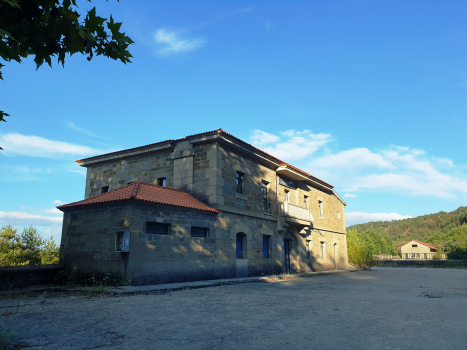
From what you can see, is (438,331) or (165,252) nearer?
(438,331)

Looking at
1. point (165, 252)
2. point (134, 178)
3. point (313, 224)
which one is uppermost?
point (134, 178)

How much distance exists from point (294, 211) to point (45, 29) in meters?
18.4

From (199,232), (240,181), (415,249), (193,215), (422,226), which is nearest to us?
(193,215)

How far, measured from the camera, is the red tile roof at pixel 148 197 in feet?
39.9

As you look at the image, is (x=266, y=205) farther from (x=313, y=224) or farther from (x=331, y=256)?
(x=331, y=256)

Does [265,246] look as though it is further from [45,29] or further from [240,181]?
[45,29]

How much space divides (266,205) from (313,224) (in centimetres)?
608

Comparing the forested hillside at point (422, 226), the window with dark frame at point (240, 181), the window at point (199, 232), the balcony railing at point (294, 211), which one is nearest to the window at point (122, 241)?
the window at point (199, 232)

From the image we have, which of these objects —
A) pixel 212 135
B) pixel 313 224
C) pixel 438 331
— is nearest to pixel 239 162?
pixel 212 135

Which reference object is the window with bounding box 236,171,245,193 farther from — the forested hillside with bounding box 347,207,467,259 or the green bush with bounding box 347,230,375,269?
the forested hillside with bounding box 347,207,467,259

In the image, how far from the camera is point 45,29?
3.59 meters

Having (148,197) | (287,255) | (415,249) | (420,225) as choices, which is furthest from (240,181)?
(420,225)

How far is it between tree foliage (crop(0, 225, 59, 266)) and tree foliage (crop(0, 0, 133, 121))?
15.8 metres

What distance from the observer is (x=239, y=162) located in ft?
56.1
